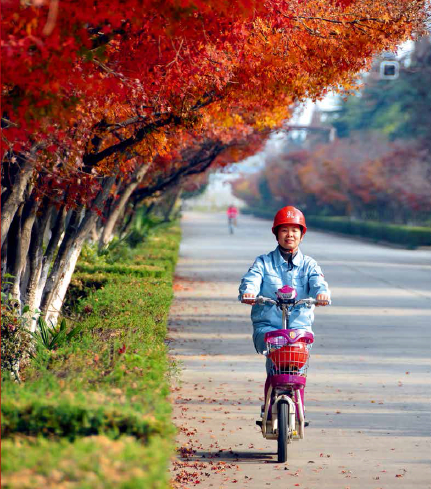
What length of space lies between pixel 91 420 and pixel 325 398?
209 inches

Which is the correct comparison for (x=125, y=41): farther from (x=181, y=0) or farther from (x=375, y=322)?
(x=375, y=322)

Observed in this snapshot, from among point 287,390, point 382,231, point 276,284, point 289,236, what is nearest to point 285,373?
point 287,390

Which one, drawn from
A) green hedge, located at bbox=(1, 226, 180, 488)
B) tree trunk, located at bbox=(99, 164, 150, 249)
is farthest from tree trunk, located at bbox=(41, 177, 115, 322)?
tree trunk, located at bbox=(99, 164, 150, 249)

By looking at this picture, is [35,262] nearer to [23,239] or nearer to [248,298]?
[23,239]

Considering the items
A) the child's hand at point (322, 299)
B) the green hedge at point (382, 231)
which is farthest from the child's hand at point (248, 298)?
the green hedge at point (382, 231)

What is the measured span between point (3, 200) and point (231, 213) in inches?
1893

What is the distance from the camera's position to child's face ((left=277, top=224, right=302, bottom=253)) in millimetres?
7016

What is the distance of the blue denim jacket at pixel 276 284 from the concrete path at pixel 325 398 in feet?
3.00

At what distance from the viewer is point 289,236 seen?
276 inches

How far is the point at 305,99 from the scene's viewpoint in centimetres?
1144

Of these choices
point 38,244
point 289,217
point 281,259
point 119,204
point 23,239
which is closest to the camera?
point 289,217

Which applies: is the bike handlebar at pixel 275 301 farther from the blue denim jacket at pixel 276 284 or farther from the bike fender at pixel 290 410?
the bike fender at pixel 290 410

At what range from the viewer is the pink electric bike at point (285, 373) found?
→ 660cm

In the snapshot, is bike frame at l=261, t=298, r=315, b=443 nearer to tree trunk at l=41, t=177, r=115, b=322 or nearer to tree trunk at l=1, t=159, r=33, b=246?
tree trunk at l=1, t=159, r=33, b=246
